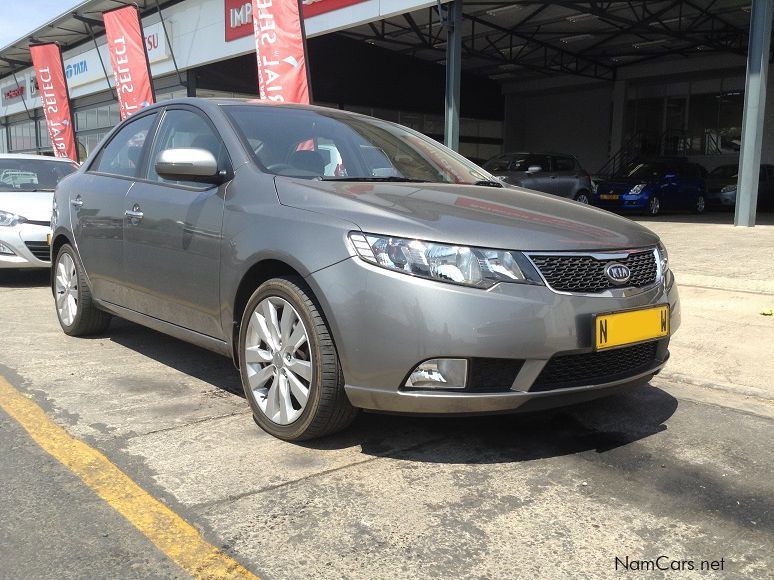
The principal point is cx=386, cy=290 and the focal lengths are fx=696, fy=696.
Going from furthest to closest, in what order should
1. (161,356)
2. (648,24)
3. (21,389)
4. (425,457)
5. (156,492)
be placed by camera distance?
1. (648,24)
2. (161,356)
3. (21,389)
4. (425,457)
5. (156,492)

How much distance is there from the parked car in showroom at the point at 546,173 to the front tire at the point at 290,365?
514 inches

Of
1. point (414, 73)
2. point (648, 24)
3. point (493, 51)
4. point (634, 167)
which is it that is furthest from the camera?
point (414, 73)

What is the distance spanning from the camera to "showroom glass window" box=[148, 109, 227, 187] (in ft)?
12.1

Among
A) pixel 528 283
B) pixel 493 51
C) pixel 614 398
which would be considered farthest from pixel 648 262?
pixel 493 51

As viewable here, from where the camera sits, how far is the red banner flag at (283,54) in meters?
10.8

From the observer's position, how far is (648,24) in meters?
20.0

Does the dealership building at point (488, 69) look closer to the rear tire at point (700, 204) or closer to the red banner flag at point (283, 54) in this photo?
the rear tire at point (700, 204)

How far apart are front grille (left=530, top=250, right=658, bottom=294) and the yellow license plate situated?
0.12m

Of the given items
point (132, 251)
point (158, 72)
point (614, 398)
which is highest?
point (158, 72)

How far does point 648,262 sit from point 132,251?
281cm

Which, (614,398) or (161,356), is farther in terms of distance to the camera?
(161,356)

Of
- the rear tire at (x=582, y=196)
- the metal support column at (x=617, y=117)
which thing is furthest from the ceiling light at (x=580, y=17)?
the metal support column at (x=617, y=117)

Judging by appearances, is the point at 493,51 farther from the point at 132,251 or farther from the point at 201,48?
the point at 132,251

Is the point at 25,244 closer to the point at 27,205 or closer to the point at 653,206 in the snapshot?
the point at 27,205
